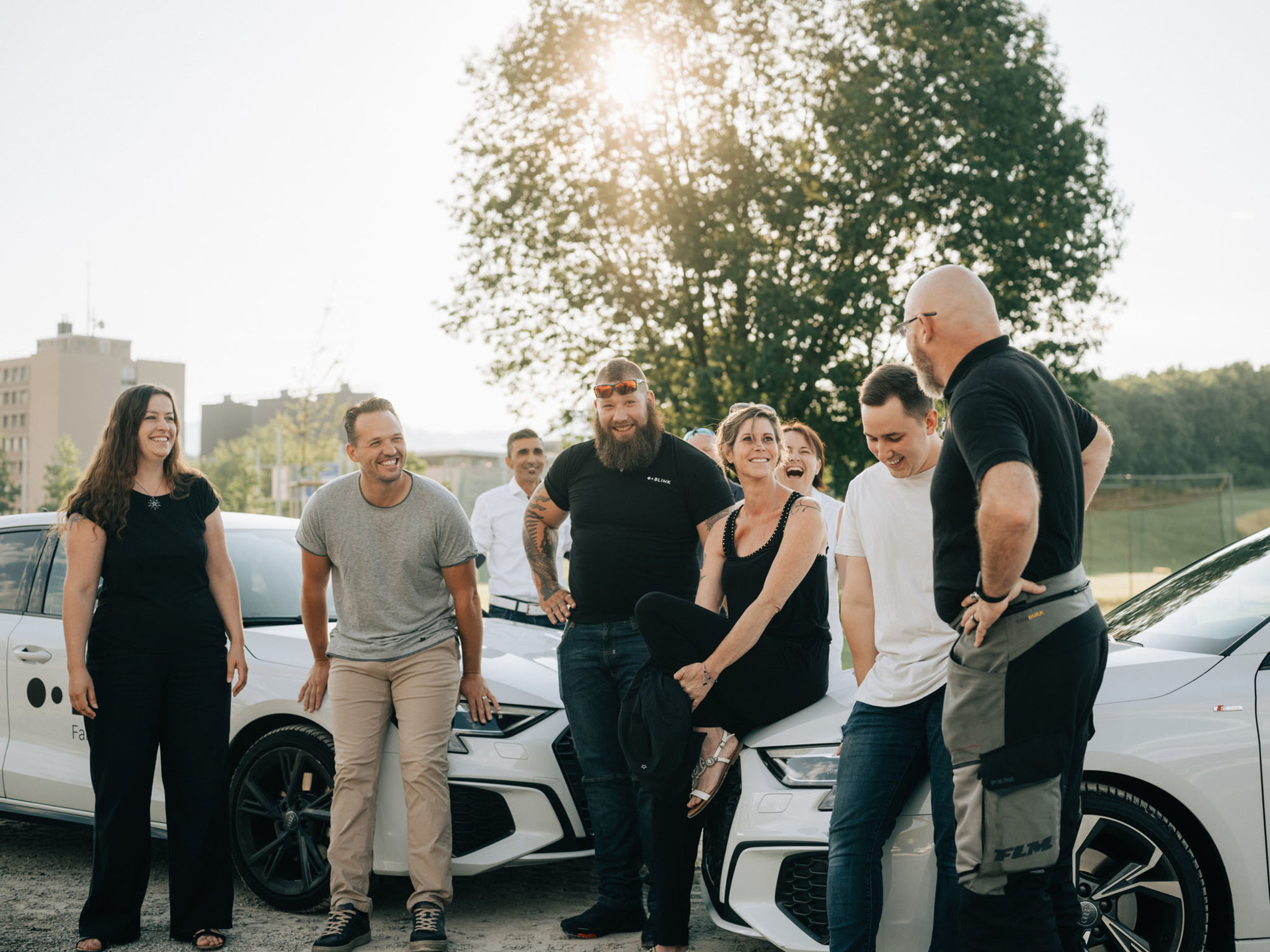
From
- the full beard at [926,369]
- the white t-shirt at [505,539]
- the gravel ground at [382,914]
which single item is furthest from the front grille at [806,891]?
the white t-shirt at [505,539]

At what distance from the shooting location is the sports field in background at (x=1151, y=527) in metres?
25.3

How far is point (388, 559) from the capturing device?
15.4 feet

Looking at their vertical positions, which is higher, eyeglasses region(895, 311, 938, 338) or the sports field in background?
eyeglasses region(895, 311, 938, 338)

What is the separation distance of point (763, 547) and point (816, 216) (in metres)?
17.5

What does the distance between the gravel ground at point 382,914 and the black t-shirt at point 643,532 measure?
1.24 metres

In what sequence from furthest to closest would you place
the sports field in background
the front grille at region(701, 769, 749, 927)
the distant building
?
the distant building → the sports field in background → the front grille at region(701, 769, 749, 927)

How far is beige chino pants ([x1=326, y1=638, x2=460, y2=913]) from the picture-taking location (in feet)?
14.5

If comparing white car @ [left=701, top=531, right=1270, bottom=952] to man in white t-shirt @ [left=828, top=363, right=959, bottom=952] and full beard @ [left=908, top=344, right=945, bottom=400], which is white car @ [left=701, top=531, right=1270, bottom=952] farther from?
full beard @ [left=908, top=344, right=945, bottom=400]

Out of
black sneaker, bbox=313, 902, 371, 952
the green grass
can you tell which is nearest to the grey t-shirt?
black sneaker, bbox=313, 902, 371, 952

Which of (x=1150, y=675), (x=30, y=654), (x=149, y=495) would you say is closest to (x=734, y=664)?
(x=1150, y=675)

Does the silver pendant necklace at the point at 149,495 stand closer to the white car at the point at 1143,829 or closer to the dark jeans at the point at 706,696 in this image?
the dark jeans at the point at 706,696

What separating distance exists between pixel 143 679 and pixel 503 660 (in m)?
1.45

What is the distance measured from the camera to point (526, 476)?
757 centimetres

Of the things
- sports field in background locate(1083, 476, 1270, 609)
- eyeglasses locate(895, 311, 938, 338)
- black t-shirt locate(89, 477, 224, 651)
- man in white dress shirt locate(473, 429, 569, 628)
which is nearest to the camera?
eyeglasses locate(895, 311, 938, 338)
